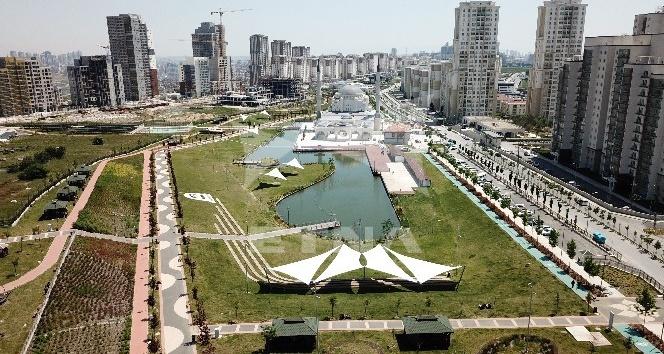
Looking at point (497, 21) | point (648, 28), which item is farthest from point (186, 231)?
point (497, 21)

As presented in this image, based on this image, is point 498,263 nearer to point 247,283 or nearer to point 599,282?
point 599,282

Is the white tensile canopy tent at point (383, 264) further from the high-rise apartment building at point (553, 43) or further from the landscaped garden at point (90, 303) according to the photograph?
the high-rise apartment building at point (553, 43)

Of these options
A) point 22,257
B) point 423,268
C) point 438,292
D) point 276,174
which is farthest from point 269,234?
point 276,174

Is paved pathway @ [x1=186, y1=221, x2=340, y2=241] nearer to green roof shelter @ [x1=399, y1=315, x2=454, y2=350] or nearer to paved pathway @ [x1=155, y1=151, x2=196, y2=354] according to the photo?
paved pathway @ [x1=155, y1=151, x2=196, y2=354]

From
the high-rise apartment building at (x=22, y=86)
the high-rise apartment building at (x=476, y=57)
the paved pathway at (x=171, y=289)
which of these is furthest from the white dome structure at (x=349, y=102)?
the high-rise apartment building at (x=22, y=86)

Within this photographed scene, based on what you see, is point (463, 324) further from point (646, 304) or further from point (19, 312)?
point (19, 312)
